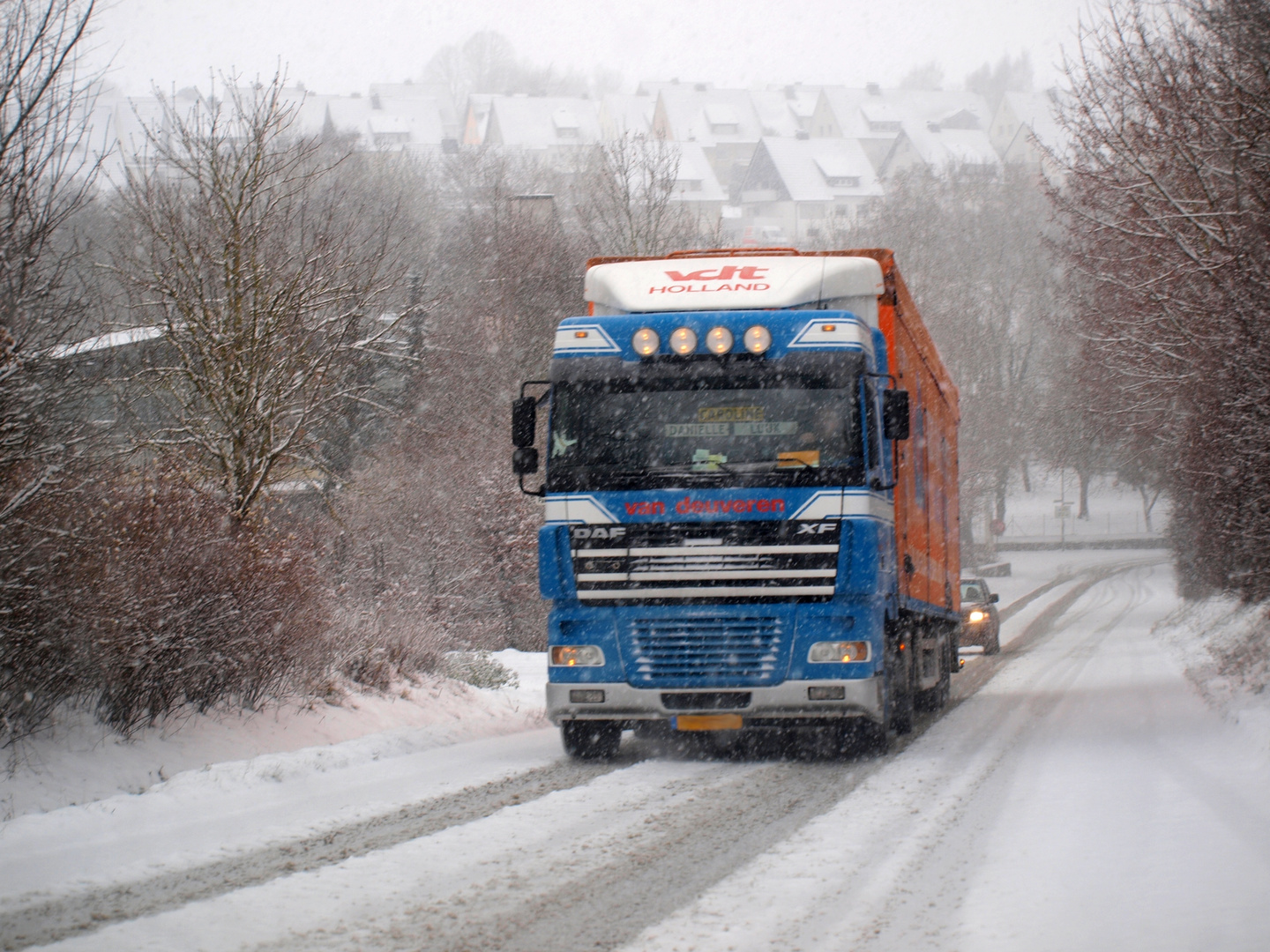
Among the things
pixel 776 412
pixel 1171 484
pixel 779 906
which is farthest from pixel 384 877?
pixel 1171 484

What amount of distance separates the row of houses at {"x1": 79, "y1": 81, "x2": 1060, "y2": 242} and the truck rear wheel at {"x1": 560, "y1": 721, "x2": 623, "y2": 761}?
3586 inches

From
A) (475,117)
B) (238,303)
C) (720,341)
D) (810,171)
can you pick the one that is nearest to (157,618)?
(720,341)

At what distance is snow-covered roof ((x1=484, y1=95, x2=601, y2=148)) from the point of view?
370 feet

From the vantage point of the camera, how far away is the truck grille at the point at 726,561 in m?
9.20

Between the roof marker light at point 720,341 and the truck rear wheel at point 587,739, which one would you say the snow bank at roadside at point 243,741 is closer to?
the truck rear wheel at point 587,739

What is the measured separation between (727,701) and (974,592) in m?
17.0

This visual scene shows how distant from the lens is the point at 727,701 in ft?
30.8

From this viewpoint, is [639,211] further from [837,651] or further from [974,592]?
[837,651]

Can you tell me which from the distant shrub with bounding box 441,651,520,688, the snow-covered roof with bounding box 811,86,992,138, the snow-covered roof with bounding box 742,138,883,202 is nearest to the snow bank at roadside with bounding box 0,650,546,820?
the distant shrub with bounding box 441,651,520,688

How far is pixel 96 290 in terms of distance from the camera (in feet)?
32.0

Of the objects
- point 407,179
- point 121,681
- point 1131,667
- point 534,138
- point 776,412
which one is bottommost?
point 1131,667

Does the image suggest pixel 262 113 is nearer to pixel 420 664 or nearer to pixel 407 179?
pixel 420 664

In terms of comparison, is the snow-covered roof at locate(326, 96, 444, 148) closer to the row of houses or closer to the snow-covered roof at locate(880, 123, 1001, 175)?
the row of houses

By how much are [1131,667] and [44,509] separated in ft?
54.9
